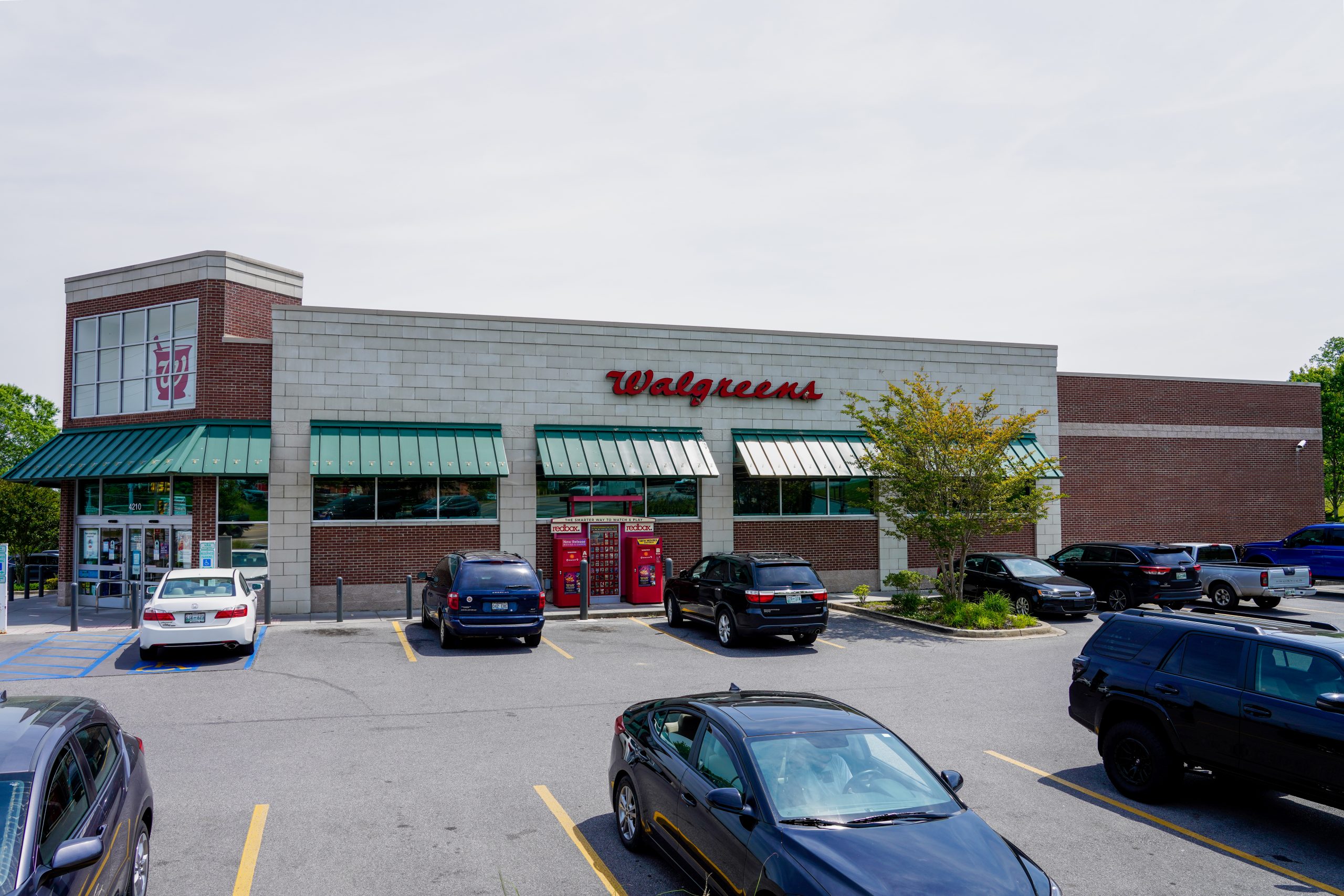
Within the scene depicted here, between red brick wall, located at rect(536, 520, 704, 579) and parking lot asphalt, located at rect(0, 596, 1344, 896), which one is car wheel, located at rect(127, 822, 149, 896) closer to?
parking lot asphalt, located at rect(0, 596, 1344, 896)

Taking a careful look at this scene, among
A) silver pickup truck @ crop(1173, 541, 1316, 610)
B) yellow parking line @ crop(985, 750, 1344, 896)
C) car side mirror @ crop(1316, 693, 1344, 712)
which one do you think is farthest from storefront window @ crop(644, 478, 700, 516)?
car side mirror @ crop(1316, 693, 1344, 712)

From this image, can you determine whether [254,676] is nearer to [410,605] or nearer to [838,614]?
[410,605]

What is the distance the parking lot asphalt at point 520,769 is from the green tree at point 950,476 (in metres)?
4.39

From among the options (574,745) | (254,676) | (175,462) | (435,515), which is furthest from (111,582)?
(574,745)

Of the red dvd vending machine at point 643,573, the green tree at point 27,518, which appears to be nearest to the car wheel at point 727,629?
the red dvd vending machine at point 643,573

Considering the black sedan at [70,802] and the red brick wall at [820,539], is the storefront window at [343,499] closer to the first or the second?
the red brick wall at [820,539]

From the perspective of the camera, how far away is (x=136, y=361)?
2230cm

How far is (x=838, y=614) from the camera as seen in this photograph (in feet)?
69.9

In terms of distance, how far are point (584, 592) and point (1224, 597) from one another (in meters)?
16.1

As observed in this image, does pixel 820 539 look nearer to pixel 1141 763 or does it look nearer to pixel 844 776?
pixel 1141 763

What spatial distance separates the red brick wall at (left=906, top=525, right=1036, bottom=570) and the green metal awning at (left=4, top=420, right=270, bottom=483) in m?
17.3

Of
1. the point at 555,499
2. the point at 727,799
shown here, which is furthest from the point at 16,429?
the point at 727,799

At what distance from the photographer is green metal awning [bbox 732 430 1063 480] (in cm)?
2361

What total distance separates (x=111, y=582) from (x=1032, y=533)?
25.1m
